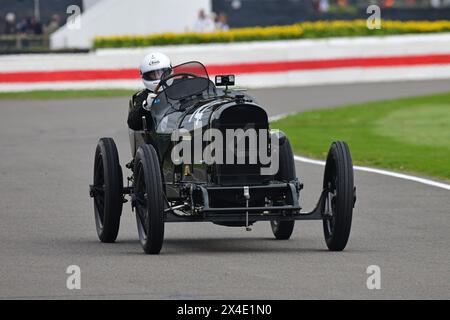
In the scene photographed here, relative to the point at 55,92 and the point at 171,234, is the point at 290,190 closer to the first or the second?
the point at 171,234

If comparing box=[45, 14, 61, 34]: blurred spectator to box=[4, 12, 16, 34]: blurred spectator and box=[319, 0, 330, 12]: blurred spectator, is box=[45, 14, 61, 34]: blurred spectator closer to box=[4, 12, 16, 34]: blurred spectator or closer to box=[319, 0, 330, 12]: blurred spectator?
box=[4, 12, 16, 34]: blurred spectator

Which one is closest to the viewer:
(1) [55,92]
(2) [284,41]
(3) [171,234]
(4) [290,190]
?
(4) [290,190]

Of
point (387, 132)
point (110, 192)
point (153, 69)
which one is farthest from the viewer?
point (387, 132)

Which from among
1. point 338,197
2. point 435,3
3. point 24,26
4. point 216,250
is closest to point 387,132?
point 216,250

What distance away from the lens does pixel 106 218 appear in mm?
12109

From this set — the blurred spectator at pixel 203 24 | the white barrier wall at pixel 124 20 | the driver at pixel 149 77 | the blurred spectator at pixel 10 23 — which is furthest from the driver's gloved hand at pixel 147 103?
the blurred spectator at pixel 10 23

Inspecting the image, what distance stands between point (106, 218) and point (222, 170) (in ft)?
3.91

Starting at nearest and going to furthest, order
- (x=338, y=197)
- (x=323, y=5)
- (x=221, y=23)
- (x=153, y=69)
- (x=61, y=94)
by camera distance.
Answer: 1. (x=338, y=197)
2. (x=153, y=69)
3. (x=61, y=94)
4. (x=221, y=23)
5. (x=323, y=5)

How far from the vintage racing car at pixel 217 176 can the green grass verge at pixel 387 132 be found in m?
5.96

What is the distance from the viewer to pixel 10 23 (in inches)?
1531

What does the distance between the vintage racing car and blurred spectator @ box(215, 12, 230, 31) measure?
1052 inches

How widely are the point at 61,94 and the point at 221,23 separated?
31.5 feet

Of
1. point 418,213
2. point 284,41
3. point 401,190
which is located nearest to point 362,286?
point 418,213

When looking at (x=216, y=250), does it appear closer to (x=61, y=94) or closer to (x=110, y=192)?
(x=110, y=192)
